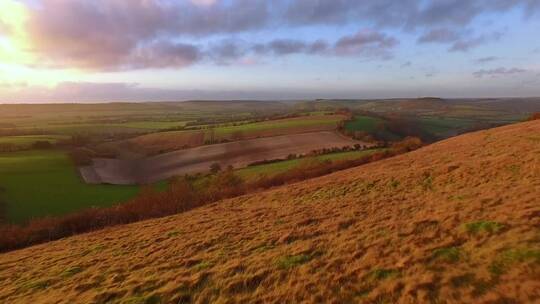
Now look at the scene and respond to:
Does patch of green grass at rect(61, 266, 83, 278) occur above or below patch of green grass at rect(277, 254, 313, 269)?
below

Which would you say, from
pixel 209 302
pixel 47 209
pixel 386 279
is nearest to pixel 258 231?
pixel 209 302

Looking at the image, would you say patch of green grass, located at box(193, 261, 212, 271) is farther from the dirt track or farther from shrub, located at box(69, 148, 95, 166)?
shrub, located at box(69, 148, 95, 166)

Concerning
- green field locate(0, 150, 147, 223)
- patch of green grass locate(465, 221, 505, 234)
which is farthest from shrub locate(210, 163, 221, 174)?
patch of green grass locate(465, 221, 505, 234)

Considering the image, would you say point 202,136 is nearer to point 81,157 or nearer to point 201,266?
point 81,157

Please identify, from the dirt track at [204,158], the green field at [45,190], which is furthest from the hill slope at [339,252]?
the dirt track at [204,158]


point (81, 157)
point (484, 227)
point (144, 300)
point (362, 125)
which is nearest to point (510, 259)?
point (484, 227)

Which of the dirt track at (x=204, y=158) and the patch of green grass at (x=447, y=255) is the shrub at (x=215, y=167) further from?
the patch of green grass at (x=447, y=255)
